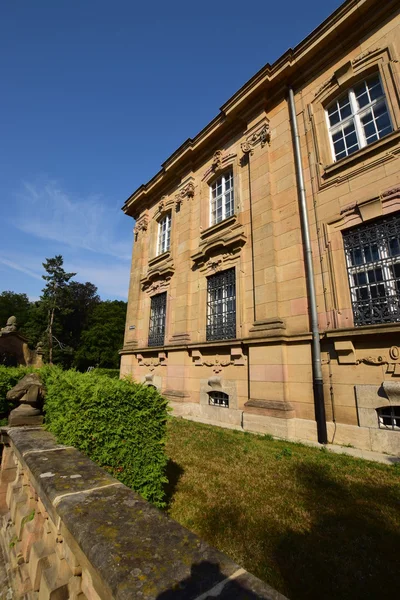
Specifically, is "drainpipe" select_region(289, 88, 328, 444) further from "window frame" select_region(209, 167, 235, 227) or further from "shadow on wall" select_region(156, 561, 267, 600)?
"shadow on wall" select_region(156, 561, 267, 600)

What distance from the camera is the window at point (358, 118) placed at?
7.71m

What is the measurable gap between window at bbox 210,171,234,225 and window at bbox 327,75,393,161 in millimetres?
4112

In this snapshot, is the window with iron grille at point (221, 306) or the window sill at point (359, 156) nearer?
the window sill at point (359, 156)

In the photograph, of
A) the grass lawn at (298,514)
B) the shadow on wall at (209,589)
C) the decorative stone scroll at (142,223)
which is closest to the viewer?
the shadow on wall at (209,589)

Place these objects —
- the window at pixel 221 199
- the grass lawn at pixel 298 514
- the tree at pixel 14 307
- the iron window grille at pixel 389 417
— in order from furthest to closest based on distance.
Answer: the tree at pixel 14 307 < the window at pixel 221 199 < the iron window grille at pixel 389 417 < the grass lawn at pixel 298 514

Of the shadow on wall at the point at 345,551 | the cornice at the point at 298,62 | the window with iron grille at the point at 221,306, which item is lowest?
the shadow on wall at the point at 345,551

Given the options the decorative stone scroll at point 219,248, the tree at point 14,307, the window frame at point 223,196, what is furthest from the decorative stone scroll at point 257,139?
the tree at point 14,307

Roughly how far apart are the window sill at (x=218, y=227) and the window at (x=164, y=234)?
11.5ft

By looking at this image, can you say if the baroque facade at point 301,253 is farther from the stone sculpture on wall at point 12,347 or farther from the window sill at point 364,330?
the stone sculpture on wall at point 12,347

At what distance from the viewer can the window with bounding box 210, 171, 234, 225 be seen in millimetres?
11586

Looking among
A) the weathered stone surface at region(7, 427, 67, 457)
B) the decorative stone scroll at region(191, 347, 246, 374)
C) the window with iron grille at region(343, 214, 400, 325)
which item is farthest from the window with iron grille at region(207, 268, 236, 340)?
the weathered stone surface at region(7, 427, 67, 457)

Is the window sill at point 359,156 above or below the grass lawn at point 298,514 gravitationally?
above

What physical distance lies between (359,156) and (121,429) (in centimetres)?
852

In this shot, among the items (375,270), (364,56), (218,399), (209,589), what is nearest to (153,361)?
(218,399)
